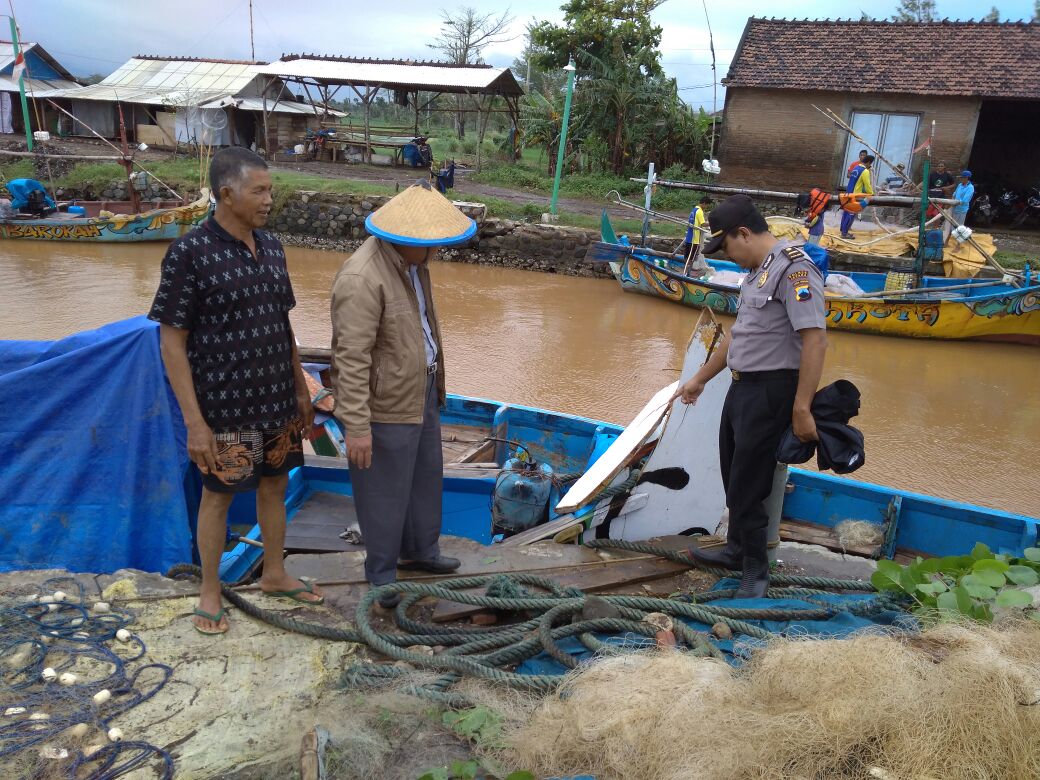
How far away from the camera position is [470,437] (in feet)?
16.8

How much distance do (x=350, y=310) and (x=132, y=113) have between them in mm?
26440

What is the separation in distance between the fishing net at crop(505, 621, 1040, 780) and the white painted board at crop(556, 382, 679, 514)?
1.27 metres

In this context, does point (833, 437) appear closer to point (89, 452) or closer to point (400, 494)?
point (400, 494)

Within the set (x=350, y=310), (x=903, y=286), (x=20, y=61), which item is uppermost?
(x=20, y=61)

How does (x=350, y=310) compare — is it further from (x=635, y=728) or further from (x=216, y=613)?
(x=635, y=728)

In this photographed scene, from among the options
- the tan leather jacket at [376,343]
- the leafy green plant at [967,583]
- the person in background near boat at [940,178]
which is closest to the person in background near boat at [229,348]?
the tan leather jacket at [376,343]

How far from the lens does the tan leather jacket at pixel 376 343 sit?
266cm

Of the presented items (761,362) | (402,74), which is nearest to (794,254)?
(761,362)

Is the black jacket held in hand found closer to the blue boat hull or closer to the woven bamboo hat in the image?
the blue boat hull

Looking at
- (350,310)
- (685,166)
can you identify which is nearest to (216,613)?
(350,310)

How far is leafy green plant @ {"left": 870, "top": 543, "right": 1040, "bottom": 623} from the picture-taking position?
8.28ft

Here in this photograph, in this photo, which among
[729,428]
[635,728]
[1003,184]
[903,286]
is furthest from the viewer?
[1003,184]

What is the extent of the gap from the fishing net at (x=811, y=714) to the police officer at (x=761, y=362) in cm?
88

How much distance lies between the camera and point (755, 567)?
3.17m
